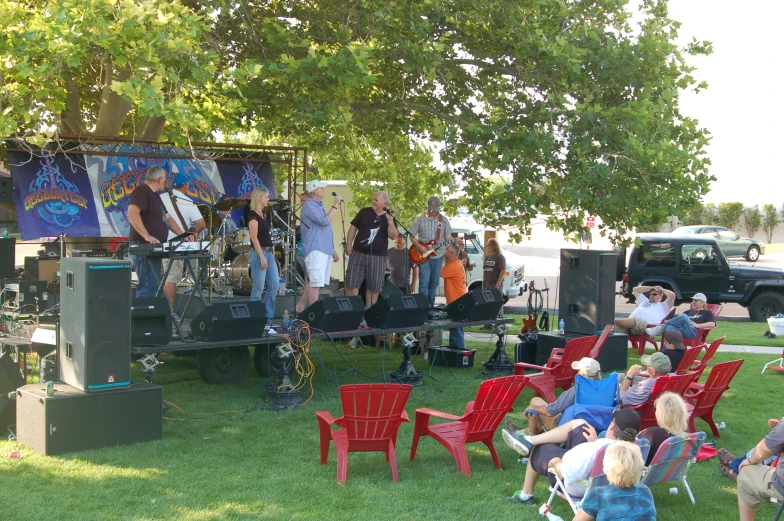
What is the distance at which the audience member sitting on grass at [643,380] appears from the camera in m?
6.30

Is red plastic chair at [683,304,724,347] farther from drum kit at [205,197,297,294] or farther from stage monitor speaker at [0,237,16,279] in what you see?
stage monitor speaker at [0,237,16,279]

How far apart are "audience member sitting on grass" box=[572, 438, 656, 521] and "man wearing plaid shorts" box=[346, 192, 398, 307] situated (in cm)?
586

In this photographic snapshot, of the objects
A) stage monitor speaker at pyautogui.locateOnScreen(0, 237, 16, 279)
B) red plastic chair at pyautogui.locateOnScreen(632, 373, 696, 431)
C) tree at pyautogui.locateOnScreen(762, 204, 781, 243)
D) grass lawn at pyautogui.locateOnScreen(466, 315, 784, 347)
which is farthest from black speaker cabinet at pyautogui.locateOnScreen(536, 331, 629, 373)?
tree at pyautogui.locateOnScreen(762, 204, 781, 243)

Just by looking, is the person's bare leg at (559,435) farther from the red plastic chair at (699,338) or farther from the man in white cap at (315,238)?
the red plastic chair at (699,338)

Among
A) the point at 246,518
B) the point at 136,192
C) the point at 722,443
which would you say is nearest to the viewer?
the point at 246,518

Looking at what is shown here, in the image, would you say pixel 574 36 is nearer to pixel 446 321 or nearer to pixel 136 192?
pixel 446 321

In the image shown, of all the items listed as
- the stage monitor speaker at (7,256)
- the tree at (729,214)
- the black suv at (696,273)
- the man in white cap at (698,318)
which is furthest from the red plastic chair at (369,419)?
the tree at (729,214)

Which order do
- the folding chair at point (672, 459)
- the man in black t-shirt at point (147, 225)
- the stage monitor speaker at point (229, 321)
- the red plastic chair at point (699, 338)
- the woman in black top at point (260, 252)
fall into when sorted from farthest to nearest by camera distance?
1. the red plastic chair at point (699, 338)
2. the woman in black top at point (260, 252)
3. the man in black t-shirt at point (147, 225)
4. the stage monitor speaker at point (229, 321)
5. the folding chair at point (672, 459)

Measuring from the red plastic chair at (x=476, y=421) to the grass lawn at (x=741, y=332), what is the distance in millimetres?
6022

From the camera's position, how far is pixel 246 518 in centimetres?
497

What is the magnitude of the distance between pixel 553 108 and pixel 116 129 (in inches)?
240

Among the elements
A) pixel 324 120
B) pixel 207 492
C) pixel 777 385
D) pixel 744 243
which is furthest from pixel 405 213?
pixel 744 243

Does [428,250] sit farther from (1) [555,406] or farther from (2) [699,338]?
(1) [555,406]

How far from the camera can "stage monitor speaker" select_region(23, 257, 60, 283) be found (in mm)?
11414
